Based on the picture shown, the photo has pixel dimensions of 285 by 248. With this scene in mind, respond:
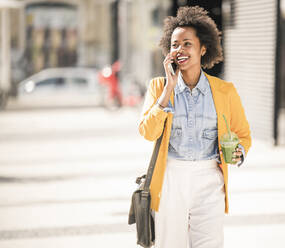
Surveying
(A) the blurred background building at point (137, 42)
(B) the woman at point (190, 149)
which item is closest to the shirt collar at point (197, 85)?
(B) the woman at point (190, 149)

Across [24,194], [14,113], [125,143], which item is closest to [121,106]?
[14,113]

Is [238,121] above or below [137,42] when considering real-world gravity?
below

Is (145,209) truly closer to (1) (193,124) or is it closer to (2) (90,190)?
(1) (193,124)

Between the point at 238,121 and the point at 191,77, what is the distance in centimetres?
37

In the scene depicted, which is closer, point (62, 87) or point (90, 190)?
point (90, 190)

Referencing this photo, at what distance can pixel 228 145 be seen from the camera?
3096 millimetres

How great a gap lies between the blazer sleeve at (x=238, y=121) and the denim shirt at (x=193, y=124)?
134 millimetres

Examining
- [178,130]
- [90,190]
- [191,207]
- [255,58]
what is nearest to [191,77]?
[178,130]

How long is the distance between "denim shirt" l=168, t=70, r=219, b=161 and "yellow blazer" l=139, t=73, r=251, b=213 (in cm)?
5

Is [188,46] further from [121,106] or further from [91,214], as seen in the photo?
[121,106]

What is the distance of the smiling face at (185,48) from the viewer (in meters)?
3.13

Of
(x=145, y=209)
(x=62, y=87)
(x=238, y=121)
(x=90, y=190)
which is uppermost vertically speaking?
(x=238, y=121)

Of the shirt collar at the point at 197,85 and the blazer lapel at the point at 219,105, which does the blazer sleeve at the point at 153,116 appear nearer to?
the shirt collar at the point at 197,85

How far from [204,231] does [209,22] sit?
115cm
